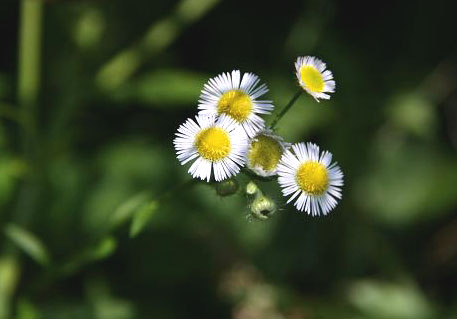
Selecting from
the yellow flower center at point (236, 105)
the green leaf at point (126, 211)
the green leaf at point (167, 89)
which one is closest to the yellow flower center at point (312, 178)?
the yellow flower center at point (236, 105)

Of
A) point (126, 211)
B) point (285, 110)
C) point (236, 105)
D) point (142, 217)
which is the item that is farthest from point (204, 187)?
point (285, 110)

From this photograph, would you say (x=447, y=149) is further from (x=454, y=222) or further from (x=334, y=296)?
(x=334, y=296)

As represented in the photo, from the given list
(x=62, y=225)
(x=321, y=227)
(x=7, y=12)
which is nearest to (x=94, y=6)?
(x=7, y=12)

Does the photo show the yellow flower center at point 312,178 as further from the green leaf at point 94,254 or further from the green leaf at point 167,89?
the green leaf at point 167,89

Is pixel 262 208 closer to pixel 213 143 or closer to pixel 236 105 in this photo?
pixel 213 143

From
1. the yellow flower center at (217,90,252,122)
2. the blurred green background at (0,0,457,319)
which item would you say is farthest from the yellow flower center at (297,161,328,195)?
the blurred green background at (0,0,457,319)

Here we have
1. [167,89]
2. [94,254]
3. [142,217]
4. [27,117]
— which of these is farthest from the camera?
[167,89]

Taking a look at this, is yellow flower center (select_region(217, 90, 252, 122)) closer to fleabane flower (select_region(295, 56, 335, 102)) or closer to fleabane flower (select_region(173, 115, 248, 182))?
fleabane flower (select_region(173, 115, 248, 182))

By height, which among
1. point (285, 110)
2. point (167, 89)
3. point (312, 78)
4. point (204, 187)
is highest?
point (167, 89)
